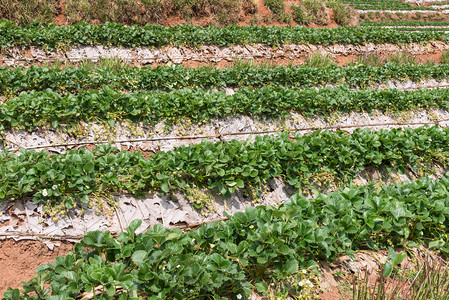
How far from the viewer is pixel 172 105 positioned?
5855mm

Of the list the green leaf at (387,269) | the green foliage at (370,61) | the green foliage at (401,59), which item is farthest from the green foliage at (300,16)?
the green leaf at (387,269)

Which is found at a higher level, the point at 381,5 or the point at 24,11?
the point at 24,11

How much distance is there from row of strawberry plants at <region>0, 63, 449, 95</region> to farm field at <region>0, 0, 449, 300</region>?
0.04 meters

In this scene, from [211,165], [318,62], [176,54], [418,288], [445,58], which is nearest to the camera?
[418,288]

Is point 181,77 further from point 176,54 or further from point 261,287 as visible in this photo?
point 261,287

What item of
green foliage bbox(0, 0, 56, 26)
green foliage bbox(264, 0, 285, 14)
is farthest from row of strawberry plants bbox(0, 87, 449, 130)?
green foliage bbox(264, 0, 285, 14)

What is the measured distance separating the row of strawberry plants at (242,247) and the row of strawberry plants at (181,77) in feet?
13.1

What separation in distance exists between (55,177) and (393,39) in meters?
14.5

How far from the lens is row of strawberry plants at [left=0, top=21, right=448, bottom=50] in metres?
7.80

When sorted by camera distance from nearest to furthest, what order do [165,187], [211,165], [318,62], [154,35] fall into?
[165,187], [211,165], [154,35], [318,62]

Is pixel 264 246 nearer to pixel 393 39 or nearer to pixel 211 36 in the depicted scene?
pixel 211 36

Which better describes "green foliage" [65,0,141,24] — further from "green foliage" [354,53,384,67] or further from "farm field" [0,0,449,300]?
"green foliage" [354,53,384,67]

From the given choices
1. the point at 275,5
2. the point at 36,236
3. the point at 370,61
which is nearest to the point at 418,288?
the point at 36,236

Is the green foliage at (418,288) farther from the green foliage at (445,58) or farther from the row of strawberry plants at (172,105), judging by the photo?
the green foliage at (445,58)
